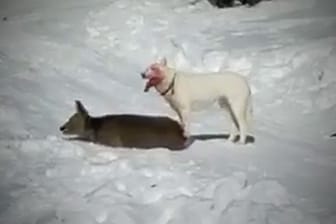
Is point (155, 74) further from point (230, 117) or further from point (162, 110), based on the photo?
point (162, 110)

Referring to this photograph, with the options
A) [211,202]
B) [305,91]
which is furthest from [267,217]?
[305,91]

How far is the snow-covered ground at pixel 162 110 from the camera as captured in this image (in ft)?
8.97

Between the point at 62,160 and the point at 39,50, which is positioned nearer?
Result: the point at 62,160

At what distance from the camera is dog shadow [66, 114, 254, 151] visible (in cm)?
334

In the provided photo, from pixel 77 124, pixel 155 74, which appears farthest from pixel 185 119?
pixel 77 124

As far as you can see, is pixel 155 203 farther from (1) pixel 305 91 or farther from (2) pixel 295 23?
(2) pixel 295 23

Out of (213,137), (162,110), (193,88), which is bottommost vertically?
(162,110)

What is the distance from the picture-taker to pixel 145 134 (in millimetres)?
3334

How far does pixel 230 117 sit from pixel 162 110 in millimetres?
972

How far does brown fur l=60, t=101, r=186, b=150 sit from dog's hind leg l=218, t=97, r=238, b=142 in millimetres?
253

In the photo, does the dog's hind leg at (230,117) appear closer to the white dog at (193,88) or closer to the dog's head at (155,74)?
the white dog at (193,88)

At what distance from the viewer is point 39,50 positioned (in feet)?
17.5

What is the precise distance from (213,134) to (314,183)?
91 cm

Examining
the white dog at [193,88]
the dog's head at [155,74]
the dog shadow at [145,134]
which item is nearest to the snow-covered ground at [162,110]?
the dog shadow at [145,134]
